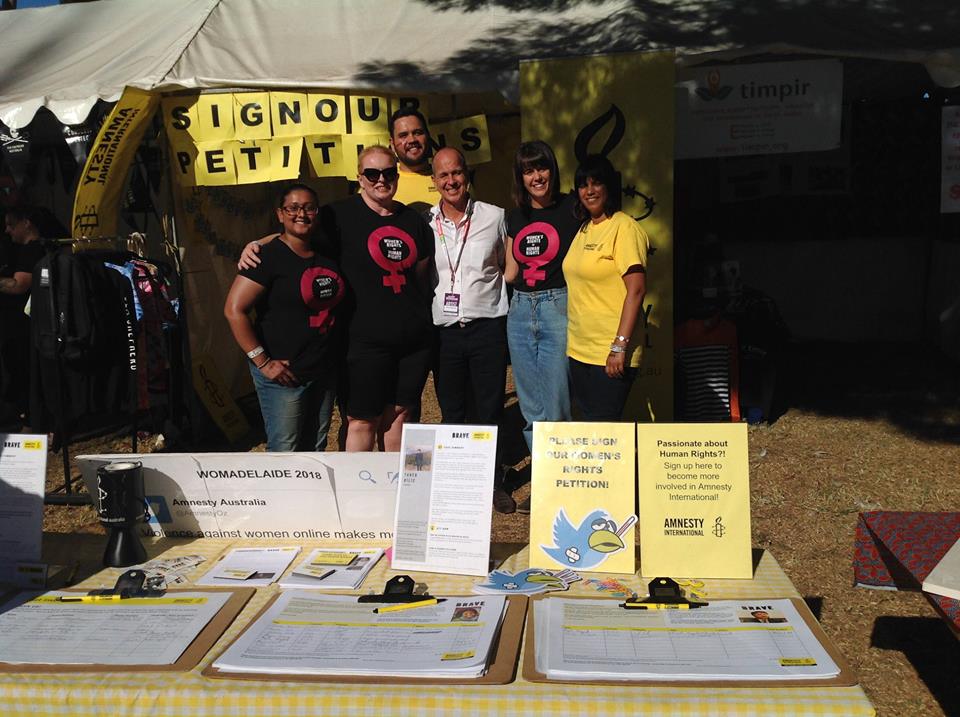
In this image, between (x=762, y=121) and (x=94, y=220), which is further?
(x=762, y=121)

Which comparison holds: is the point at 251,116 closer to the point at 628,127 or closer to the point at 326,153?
the point at 326,153

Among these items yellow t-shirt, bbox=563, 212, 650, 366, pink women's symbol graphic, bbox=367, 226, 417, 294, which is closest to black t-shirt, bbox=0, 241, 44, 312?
pink women's symbol graphic, bbox=367, 226, 417, 294

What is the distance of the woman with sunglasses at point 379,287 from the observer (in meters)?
3.72

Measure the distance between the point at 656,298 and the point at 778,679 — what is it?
13.0ft

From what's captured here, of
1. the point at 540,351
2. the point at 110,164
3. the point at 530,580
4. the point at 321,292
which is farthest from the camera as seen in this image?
the point at 110,164

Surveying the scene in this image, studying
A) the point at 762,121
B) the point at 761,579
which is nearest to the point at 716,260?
the point at 762,121

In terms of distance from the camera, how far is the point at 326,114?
5637 mm

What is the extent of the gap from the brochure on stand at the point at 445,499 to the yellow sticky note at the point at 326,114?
3.76m

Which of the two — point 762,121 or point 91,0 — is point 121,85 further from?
point 762,121

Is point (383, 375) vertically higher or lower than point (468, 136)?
lower

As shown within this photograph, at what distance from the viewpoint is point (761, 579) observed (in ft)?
7.09

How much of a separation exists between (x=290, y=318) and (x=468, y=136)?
8.35ft

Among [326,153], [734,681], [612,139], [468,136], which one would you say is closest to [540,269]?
[612,139]

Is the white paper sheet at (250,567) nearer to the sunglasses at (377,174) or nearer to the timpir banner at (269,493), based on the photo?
the timpir banner at (269,493)
